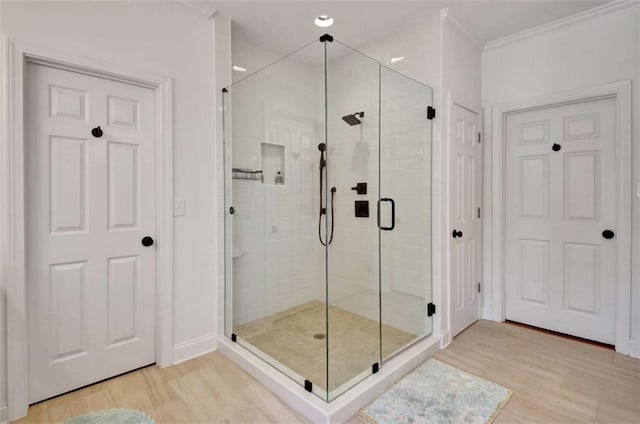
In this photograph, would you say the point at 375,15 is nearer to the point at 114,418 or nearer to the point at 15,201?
the point at 15,201

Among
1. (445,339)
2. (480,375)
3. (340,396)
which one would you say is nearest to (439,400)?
(480,375)

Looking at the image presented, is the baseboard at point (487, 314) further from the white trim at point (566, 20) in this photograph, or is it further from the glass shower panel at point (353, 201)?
the white trim at point (566, 20)

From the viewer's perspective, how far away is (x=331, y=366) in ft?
6.19

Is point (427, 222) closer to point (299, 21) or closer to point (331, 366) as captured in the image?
point (331, 366)

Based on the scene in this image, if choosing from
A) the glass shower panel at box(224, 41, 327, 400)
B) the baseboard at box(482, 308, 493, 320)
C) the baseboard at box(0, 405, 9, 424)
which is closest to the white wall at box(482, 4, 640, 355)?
the baseboard at box(482, 308, 493, 320)

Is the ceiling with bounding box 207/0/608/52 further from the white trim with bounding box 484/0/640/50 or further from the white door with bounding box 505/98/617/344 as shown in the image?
the white door with bounding box 505/98/617/344

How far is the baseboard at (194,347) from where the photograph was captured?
7.23ft

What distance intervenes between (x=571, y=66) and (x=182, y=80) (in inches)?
123

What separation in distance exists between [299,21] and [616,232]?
304 centimetres

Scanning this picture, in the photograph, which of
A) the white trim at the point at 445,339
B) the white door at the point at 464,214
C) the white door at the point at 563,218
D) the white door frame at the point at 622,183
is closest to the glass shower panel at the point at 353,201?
the white trim at the point at 445,339

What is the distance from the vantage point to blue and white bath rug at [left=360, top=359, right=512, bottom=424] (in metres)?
1.64

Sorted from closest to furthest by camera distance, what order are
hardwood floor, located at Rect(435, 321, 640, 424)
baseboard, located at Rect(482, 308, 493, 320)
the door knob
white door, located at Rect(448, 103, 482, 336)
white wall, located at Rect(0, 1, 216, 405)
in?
hardwood floor, located at Rect(435, 321, 640, 424) → white wall, located at Rect(0, 1, 216, 405) → the door knob → white door, located at Rect(448, 103, 482, 336) → baseboard, located at Rect(482, 308, 493, 320)

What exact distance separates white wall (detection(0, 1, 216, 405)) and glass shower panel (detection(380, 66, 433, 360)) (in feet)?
4.49

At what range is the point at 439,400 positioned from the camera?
1.78 meters
